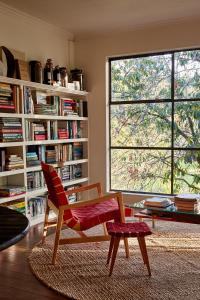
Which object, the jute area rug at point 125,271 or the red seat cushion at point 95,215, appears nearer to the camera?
the jute area rug at point 125,271

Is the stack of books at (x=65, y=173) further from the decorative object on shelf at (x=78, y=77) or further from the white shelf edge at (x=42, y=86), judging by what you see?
the decorative object on shelf at (x=78, y=77)

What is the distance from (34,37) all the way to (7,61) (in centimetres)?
80

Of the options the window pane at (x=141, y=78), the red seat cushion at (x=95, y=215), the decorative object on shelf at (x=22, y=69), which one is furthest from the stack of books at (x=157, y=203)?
the decorative object on shelf at (x=22, y=69)

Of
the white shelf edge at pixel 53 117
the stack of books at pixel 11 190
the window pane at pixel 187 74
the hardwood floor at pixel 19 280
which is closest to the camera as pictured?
the hardwood floor at pixel 19 280

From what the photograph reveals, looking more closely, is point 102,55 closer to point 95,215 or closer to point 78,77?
point 78,77

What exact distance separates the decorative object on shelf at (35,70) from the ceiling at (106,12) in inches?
24.8

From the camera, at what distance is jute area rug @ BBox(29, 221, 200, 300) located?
2291mm

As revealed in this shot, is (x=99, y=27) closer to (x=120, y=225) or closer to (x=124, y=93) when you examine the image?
(x=124, y=93)

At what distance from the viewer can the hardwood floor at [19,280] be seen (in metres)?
2.28

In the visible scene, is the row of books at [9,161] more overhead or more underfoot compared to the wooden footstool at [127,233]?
more overhead

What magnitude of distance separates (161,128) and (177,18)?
151 centimetres

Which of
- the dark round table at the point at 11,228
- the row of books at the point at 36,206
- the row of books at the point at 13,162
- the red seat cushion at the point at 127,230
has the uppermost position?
the row of books at the point at 13,162

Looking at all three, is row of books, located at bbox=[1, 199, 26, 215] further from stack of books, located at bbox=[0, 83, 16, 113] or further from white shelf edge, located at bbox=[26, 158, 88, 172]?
stack of books, located at bbox=[0, 83, 16, 113]

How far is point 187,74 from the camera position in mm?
4461
